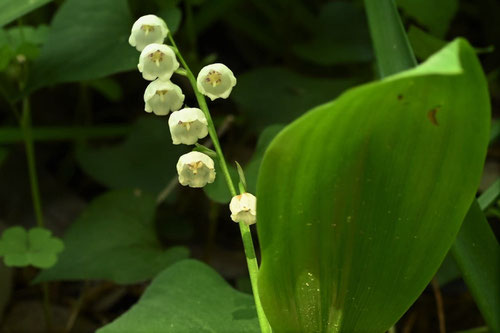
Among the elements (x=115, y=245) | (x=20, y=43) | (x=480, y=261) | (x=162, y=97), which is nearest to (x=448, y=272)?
(x=480, y=261)

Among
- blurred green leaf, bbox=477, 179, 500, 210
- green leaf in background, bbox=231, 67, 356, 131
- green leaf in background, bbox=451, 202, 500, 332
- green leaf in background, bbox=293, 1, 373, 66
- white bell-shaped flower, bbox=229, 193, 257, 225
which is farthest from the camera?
green leaf in background, bbox=293, 1, 373, 66

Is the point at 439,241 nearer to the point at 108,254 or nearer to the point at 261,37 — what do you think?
the point at 108,254

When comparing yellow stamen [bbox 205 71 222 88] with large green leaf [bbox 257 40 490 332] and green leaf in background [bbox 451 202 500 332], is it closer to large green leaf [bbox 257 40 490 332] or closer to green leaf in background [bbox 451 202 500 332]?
large green leaf [bbox 257 40 490 332]

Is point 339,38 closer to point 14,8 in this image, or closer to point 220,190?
point 220,190

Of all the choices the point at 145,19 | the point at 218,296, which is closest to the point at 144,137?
the point at 218,296

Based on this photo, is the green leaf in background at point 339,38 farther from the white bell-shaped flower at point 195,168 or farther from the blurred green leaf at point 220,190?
the white bell-shaped flower at point 195,168

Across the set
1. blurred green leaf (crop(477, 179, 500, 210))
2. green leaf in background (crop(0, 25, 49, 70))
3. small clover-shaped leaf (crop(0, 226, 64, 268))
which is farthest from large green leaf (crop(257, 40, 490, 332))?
green leaf in background (crop(0, 25, 49, 70))
